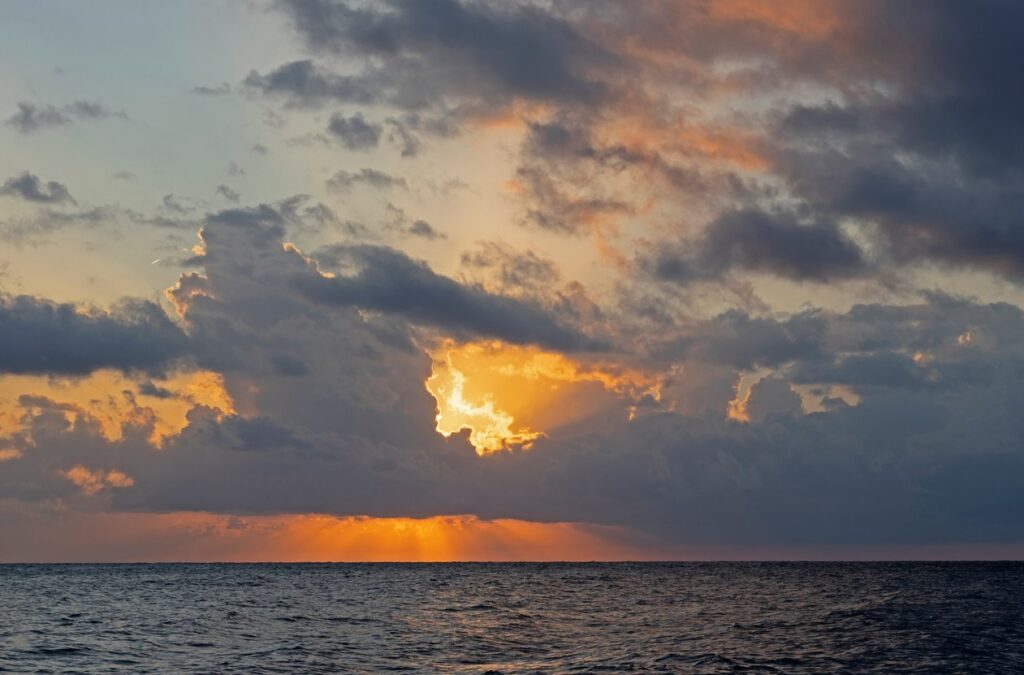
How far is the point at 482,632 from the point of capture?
290 ft

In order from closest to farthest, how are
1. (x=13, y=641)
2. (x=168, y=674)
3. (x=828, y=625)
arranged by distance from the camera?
1. (x=168, y=674)
2. (x=13, y=641)
3. (x=828, y=625)

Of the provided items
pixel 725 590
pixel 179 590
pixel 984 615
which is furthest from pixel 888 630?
pixel 179 590

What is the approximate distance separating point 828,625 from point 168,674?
55835 mm

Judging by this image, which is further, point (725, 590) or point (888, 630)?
point (725, 590)

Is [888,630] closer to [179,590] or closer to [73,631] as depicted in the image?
[73,631]

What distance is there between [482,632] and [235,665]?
2766cm

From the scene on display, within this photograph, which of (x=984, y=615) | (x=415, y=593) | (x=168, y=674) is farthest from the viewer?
(x=415, y=593)

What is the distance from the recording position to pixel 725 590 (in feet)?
544

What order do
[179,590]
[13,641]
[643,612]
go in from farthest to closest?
[179,590]
[643,612]
[13,641]

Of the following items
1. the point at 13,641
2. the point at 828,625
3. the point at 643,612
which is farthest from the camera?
→ the point at 643,612

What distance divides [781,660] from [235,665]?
3581cm

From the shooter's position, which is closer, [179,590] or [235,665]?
[235,665]

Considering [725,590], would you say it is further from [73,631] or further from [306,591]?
[73,631]

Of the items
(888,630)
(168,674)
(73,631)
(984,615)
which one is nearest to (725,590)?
(984,615)
